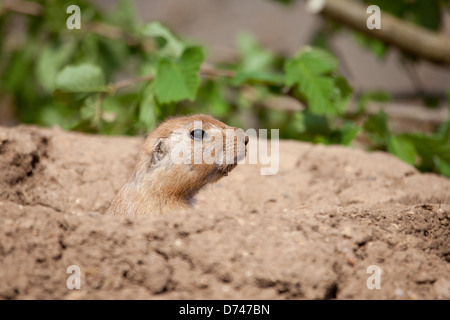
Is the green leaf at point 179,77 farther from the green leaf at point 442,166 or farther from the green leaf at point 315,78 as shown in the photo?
the green leaf at point 442,166

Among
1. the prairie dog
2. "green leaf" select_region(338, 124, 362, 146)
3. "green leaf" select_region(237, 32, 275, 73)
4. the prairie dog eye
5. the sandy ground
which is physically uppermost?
"green leaf" select_region(237, 32, 275, 73)

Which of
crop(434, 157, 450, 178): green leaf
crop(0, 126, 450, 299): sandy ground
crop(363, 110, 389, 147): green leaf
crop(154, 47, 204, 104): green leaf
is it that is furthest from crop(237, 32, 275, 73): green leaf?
crop(0, 126, 450, 299): sandy ground

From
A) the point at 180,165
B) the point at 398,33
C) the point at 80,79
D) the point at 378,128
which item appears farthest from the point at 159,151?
the point at 398,33

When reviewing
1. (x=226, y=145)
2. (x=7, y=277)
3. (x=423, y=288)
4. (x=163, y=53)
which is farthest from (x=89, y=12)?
(x=423, y=288)

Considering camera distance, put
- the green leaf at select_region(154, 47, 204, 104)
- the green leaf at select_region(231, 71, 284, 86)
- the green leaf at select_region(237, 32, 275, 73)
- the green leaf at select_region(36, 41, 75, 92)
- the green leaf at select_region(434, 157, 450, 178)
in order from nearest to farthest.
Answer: the green leaf at select_region(154, 47, 204, 104)
the green leaf at select_region(434, 157, 450, 178)
the green leaf at select_region(231, 71, 284, 86)
the green leaf at select_region(36, 41, 75, 92)
the green leaf at select_region(237, 32, 275, 73)

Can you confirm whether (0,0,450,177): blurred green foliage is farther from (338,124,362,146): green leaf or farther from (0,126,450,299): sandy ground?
(0,126,450,299): sandy ground

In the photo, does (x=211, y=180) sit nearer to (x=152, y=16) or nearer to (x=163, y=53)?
(x=163, y=53)

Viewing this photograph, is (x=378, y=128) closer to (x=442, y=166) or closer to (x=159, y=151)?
(x=442, y=166)
